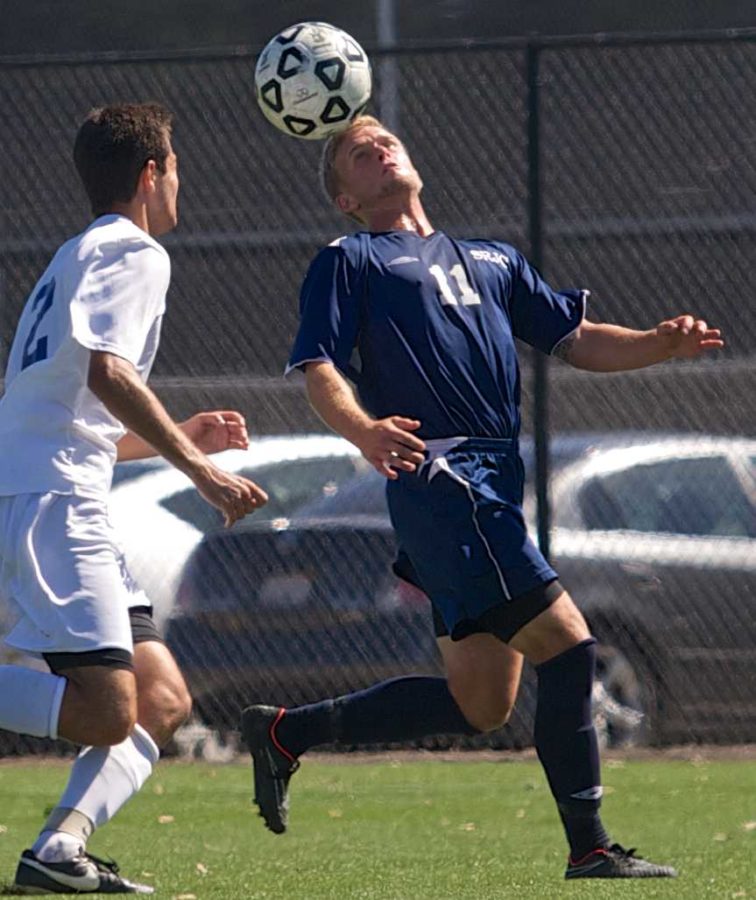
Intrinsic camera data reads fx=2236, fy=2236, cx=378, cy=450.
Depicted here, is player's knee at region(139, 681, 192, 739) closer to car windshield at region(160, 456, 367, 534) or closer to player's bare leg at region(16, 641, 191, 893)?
player's bare leg at region(16, 641, 191, 893)

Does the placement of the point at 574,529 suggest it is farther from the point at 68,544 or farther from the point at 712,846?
the point at 68,544

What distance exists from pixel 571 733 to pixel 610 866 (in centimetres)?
34

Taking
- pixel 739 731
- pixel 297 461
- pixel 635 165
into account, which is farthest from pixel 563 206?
pixel 739 731

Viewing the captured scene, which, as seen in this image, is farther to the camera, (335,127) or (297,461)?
(297,461)

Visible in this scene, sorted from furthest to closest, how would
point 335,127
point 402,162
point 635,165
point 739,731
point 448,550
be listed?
point 635,165 → point 739,731 → point 335,127 → point 402,162 → point 448,550

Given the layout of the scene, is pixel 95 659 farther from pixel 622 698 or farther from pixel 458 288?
pixel 622 698

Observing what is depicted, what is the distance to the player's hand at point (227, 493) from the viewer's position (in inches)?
196

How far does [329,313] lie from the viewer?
566 cm

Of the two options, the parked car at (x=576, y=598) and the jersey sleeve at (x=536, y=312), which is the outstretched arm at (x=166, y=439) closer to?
the jersey sleeve at (x=536, y=312)

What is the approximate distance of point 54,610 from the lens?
200 inches

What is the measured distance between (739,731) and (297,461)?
88.0 inches

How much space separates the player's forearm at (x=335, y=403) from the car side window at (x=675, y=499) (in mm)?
4087

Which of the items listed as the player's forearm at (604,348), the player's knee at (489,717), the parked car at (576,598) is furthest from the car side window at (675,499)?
the player's knee at (489,717)

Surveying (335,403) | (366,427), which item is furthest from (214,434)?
(366,427)
